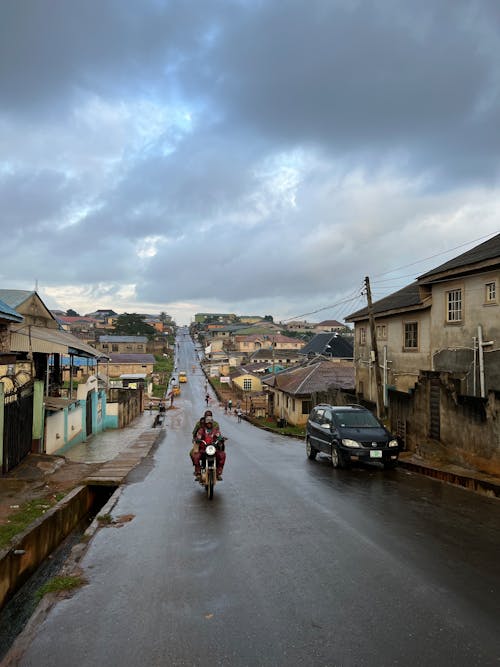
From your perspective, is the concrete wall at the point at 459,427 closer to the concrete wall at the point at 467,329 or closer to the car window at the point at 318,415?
the concrete wall at the point at 467,329

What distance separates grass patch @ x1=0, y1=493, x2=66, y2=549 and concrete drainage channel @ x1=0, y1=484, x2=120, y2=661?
179 mm

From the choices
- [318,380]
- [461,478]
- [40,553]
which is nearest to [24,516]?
[40,553]

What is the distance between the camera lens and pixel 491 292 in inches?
559

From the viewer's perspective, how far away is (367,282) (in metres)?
20.7

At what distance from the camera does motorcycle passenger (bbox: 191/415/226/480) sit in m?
10.5

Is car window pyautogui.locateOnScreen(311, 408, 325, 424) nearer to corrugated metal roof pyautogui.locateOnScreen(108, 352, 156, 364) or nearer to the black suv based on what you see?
the black suv

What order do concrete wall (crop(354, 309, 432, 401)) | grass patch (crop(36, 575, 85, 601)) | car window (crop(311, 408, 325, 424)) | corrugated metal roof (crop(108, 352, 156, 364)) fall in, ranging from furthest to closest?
corrugated metal roof (crop(108, 352, 156, 364)) → concrete wall (crop(354, 309, 432, 401)) → car window (crop(311, 408, 325, 424)) → grass patch (crop(36, 575, 85, 601))

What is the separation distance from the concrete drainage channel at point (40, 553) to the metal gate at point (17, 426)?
2422mm

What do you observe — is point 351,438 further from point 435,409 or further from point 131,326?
point 131,326

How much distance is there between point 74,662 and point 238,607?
64.4 inches

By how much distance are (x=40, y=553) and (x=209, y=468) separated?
11.9 feet

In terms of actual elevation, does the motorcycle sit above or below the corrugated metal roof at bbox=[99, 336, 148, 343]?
below

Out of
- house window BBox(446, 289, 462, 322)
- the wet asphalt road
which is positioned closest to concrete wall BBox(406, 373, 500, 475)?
house window BBox(446, 289, 462, 322)

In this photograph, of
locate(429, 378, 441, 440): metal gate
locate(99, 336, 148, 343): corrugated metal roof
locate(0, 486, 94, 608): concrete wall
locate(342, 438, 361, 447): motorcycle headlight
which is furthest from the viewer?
locate(99, 336, 148, 343): corrugated metal roof
